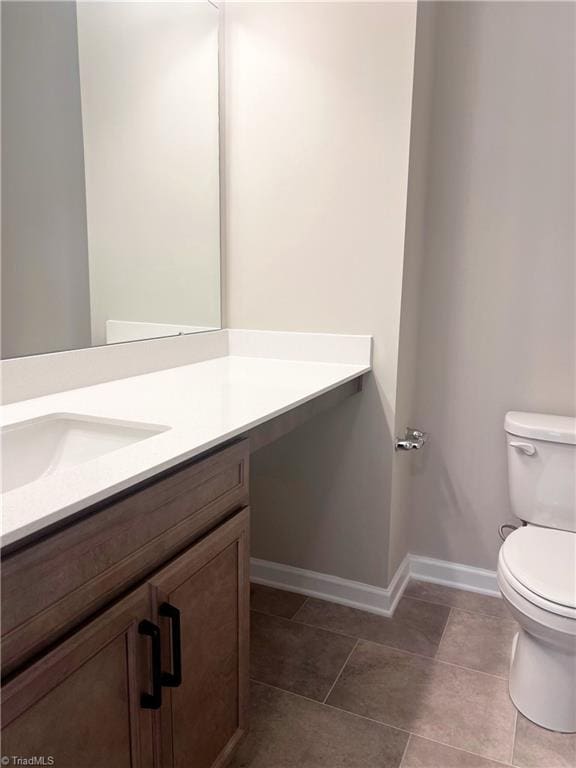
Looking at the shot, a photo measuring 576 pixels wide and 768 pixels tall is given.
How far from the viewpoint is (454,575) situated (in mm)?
2197

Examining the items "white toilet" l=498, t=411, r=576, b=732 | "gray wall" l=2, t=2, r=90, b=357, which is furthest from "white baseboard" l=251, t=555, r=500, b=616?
"gray wall" l=2, t=2, r=90, b=357

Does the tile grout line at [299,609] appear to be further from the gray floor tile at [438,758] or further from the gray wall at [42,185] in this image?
the gray wall at [42,185]

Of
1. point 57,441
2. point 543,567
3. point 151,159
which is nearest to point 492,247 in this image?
point 543,567

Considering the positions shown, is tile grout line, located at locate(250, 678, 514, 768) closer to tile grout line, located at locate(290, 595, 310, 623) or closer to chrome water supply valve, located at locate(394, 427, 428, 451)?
tile grout line, located at locate(290, 595, 310, 623)

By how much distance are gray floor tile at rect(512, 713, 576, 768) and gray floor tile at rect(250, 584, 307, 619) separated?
794 mm

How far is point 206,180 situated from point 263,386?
880mm

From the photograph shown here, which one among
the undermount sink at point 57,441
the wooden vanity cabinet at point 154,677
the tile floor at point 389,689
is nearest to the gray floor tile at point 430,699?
the tile floor at point 389,689

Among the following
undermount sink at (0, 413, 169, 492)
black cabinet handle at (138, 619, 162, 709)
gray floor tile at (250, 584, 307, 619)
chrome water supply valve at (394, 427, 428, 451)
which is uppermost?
undermount sink at (0, 413, 169, 492)

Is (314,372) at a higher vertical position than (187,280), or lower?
lower

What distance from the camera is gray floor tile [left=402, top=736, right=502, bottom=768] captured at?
1.38 m

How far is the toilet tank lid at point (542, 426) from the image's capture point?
69.2 inches

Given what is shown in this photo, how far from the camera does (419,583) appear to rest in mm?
2217

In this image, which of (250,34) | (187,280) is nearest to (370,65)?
(250,34)

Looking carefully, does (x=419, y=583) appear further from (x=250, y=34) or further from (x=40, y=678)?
(x=250, y=34)
